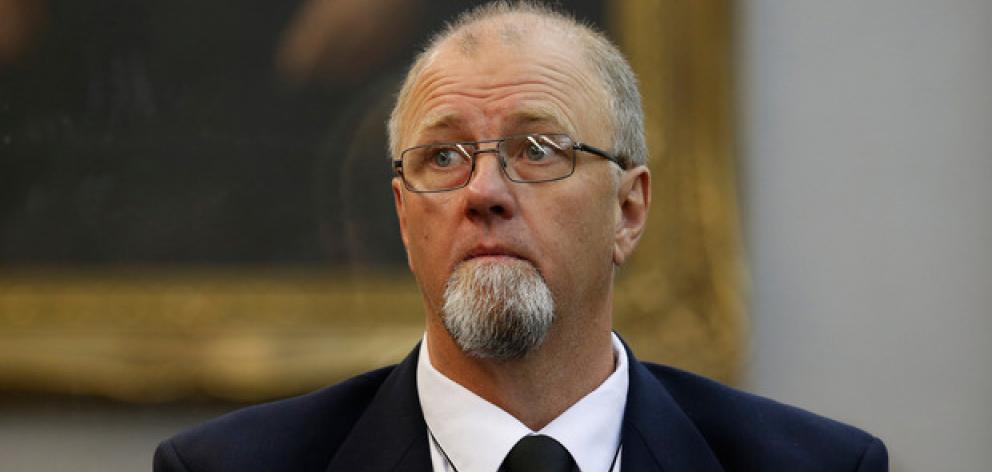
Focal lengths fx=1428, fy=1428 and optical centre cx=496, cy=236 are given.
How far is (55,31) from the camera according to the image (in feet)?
15.6

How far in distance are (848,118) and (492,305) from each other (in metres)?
2.50

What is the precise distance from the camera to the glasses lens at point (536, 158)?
2.64 metres

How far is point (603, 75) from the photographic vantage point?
112 inches

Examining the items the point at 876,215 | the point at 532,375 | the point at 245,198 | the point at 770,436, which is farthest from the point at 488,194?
the point at 876,215

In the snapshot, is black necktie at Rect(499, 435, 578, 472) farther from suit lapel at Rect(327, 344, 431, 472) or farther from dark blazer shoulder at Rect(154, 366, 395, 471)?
dark blazer shoulder at Rect(154, 366, 395, 471)

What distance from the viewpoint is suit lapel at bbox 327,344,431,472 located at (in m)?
2.71

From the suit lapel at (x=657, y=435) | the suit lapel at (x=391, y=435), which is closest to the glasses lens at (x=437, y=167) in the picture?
the suit lapel at (x=391, y=435)

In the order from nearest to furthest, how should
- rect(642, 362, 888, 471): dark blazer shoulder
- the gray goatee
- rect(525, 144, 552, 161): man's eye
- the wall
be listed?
the gray goatee < rect(525, 144, 552, 161): man's eye < rect(642, 362, 888, 471): dark blazer shoulder < the wall

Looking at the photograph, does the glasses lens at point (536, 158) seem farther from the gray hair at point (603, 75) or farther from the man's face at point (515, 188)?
the gray hair at point (603, 75)

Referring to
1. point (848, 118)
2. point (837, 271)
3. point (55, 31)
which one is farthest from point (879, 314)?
point (55, 31)

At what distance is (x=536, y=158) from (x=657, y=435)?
0.60 meters

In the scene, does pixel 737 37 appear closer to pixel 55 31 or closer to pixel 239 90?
pixel 239 90

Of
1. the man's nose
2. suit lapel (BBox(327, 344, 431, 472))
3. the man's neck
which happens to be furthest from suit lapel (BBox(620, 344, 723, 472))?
the man's nose

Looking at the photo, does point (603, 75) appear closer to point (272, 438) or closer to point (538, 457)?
point (538, 457)
